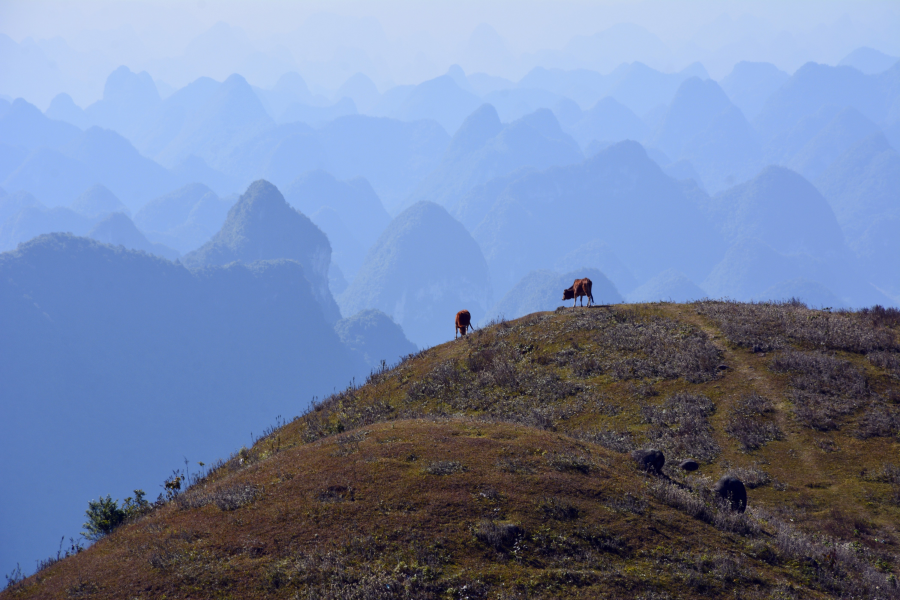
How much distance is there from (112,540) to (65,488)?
211 meters

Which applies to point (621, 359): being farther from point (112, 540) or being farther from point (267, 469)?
point (112, 540)

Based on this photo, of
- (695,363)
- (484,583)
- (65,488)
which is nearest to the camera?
(484,583)

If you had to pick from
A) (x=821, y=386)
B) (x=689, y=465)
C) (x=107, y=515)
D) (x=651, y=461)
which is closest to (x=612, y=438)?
(x=689, y=465)

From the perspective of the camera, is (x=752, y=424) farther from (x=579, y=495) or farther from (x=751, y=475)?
(x=579, y=495)

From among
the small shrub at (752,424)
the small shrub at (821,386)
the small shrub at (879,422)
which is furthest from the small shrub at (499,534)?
the small shrub at (879,422)

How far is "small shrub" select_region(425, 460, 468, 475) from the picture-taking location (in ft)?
41.3

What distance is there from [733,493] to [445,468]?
694 cm

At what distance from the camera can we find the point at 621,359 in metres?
24.4

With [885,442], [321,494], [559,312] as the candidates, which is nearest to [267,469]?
[321,494]

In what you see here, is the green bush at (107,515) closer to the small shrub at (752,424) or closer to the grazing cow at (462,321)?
the small shrub at (752,424)

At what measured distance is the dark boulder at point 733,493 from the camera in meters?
13.4

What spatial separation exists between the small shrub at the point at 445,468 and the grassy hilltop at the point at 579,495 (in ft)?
0.11

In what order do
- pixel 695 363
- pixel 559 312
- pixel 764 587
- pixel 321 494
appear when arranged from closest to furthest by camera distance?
1. pixel 764 587
2. pixel 321 494
3. pixel 695 363
4. pixel 559 312

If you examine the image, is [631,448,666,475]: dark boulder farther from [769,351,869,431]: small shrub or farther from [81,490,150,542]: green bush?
[81,490,150,542]: green bush
